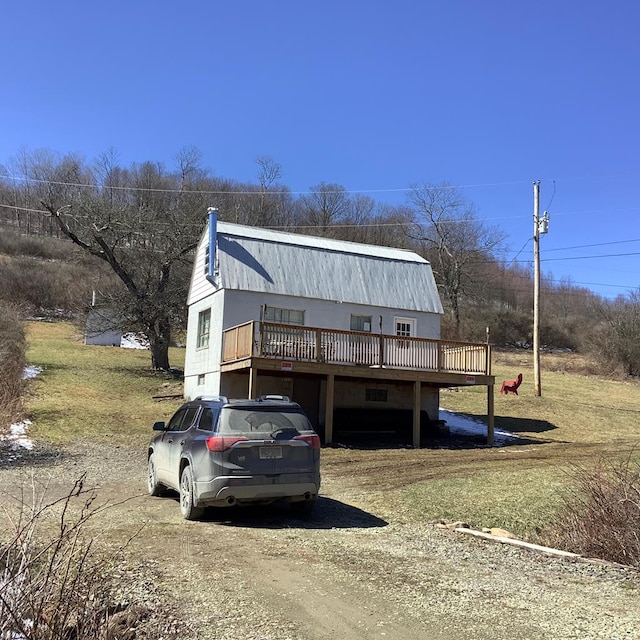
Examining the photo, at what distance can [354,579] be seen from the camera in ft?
17.9

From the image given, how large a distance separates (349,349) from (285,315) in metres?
4.10

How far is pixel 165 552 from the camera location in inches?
248

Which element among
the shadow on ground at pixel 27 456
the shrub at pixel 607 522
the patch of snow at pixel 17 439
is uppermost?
the shrub at pixel 607 522

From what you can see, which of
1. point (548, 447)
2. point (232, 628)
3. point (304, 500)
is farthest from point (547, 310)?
point (232, 628)

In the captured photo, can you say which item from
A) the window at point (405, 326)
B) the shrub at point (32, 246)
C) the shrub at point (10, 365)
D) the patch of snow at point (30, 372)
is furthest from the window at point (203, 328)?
the shrub at point (32, 246)

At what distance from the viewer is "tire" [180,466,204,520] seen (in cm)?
822

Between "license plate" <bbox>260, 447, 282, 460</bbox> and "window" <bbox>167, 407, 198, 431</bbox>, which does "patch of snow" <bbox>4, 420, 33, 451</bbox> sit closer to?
"window" <bbox>167, 407, 198, 431</bbox>

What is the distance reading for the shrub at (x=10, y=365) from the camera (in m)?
18.8

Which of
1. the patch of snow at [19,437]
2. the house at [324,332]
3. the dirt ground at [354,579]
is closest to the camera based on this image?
the dirt ground at [354,579]

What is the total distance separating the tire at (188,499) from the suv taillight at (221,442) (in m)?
0.59

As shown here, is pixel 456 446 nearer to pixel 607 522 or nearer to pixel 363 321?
pixel 363 321

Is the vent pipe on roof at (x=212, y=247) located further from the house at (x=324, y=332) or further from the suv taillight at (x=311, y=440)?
the suv taillight at (x=311, y=440)

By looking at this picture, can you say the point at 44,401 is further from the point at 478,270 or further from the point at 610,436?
the point at 478,270

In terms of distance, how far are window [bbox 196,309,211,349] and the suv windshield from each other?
575 inches
